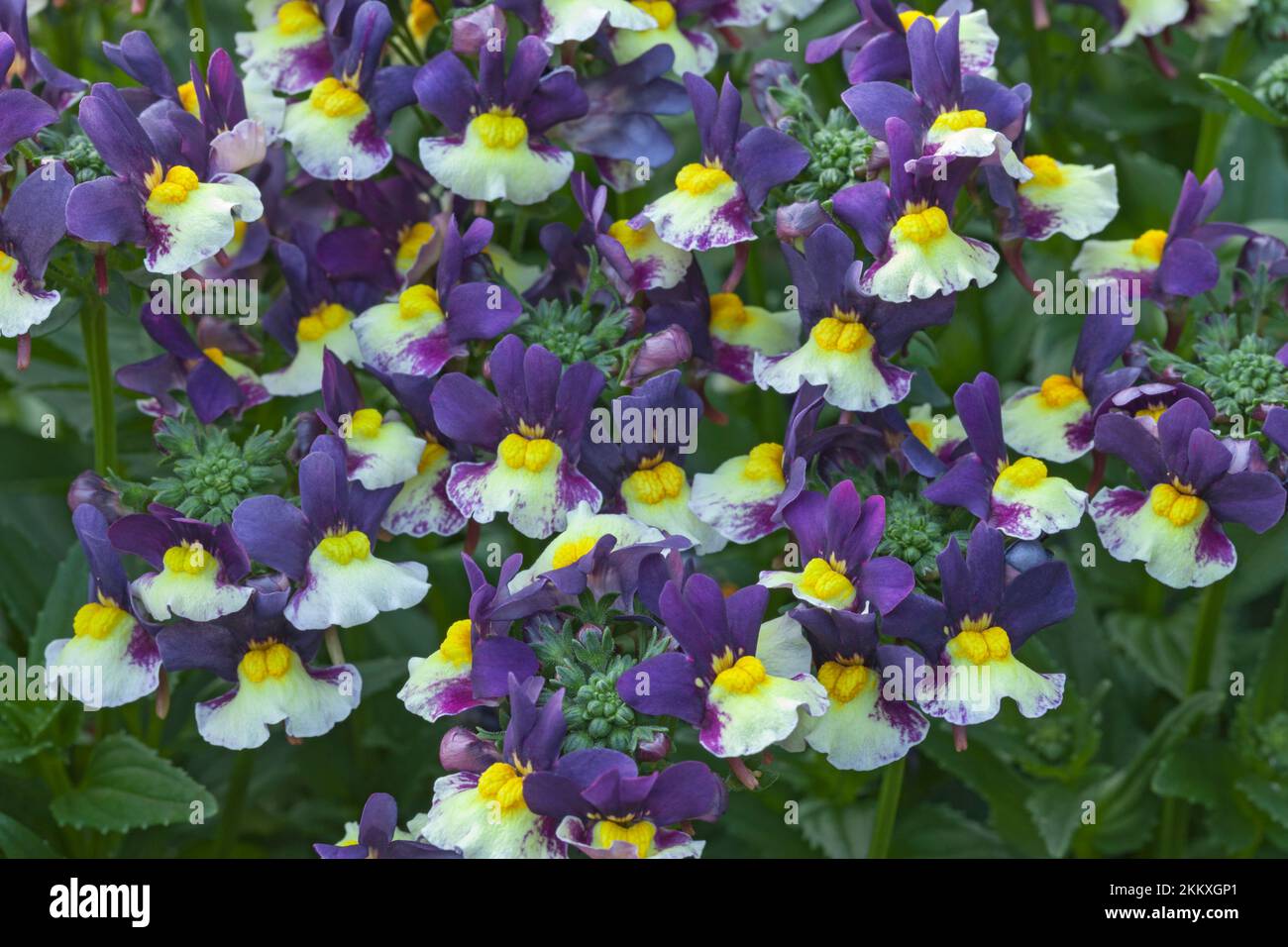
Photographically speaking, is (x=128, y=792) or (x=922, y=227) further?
(x=128, y=792)

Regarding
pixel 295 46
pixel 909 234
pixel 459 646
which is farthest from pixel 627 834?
pixel 295 46

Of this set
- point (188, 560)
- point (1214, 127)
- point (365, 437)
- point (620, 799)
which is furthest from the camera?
point (1214, 127)

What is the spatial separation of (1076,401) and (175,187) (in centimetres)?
83

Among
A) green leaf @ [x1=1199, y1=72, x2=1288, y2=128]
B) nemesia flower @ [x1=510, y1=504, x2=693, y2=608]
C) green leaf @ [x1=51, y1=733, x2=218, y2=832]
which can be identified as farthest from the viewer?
green leaf @ [x1=1199, y1=72, x2=1288, y2=128]

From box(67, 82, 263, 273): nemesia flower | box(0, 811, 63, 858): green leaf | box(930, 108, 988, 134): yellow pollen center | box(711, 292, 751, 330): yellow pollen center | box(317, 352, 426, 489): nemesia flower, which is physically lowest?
box(0, 811, 63, 858): green leaf

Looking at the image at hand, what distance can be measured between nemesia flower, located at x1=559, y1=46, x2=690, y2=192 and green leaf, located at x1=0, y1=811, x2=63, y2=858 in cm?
82

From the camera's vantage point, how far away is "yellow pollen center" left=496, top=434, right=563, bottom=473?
147 cm

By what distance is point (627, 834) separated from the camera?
122 cm

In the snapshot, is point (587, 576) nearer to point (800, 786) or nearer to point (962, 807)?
point (800, 786)

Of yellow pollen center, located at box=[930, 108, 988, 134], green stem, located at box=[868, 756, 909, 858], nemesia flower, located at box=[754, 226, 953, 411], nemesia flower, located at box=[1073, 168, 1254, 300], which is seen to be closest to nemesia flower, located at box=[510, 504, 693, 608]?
nemesia flower, located at box=[754, 226, 953, 411]

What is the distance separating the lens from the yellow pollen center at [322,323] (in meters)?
1.66

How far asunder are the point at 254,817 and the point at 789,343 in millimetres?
935

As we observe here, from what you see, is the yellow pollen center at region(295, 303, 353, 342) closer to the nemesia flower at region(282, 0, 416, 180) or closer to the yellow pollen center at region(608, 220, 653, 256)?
the nemesia flower at region(282, 0, 416, 180)

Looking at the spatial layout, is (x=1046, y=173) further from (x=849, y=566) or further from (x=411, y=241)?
(x=411, y=241)
